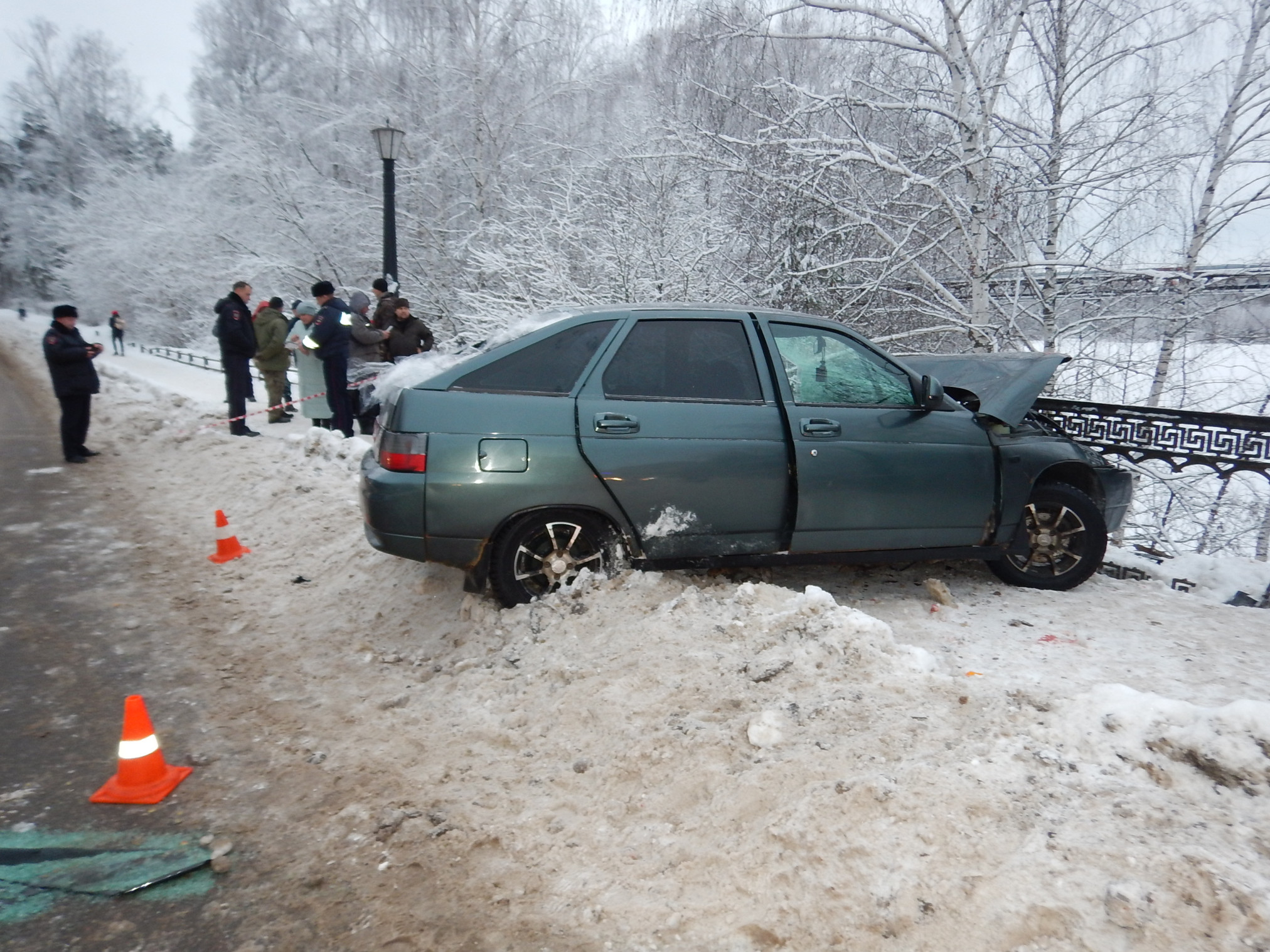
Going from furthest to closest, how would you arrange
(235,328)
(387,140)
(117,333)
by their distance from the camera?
1. (117,333)
2. (387,140)
3. (235,328)

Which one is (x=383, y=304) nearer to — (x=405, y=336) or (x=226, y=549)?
(x=405, y=336)

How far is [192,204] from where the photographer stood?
75.3ft

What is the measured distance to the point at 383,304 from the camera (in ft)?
35.4

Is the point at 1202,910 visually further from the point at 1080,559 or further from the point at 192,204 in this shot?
the point at 192,204

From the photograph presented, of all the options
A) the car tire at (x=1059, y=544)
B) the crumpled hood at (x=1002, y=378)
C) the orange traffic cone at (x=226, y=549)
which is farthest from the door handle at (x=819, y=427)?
the orange traffic cone at (x=226, y=549)

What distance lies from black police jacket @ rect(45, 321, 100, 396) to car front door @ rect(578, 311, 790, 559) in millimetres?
7827

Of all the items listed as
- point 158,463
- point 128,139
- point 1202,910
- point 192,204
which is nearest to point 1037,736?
point 1202,910

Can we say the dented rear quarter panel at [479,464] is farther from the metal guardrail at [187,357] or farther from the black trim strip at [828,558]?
the metal guardrail at [187,357]

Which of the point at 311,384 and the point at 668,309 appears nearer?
the point at 668,309

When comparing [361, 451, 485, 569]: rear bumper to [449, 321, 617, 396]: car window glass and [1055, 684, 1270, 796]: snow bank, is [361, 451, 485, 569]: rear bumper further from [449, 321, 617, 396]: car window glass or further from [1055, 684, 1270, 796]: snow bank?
[1055, 684, 1270, 796]: snow bank

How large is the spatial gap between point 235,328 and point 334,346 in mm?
1428

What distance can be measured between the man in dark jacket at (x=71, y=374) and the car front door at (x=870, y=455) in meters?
8.35

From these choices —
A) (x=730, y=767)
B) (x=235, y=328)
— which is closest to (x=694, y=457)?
(x=730, y=767)

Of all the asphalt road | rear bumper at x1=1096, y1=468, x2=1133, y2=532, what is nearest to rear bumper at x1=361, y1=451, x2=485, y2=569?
the asphalt road
